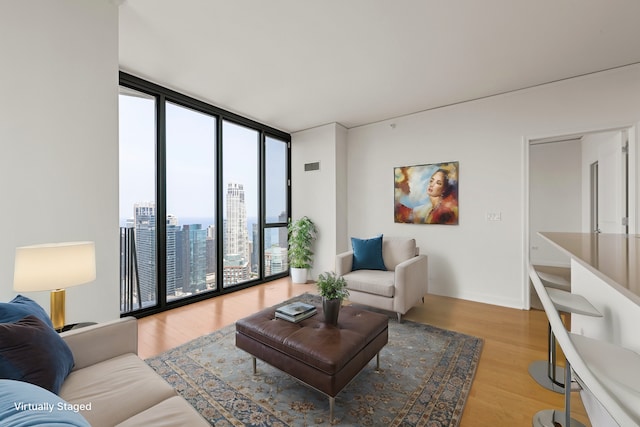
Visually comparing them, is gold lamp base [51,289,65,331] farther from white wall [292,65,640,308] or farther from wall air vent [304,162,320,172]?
wall air vent [304,162,320,172]

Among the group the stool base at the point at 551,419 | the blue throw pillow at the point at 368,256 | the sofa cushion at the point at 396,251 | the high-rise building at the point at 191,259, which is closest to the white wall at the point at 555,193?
the sofa cushion at the point at 396,251

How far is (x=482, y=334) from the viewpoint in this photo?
260cm

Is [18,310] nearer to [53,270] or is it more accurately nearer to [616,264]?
[53,270]

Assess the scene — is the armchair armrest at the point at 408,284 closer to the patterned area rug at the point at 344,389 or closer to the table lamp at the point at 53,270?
the patterned area rug at the point at 344,389

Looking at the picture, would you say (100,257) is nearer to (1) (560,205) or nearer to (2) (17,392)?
(2) (17,392)

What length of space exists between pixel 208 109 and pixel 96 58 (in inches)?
68.3

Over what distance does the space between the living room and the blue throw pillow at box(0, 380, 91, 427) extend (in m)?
1.67

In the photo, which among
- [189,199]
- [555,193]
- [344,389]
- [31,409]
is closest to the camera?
[31,409]

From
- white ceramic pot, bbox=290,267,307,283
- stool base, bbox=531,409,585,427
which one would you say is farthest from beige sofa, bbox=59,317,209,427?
white ceramic pot, bbox=290,267,307,283

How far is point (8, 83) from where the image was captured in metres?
1.68

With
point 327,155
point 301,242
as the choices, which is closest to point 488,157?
point 327,155

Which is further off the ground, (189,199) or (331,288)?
(189,199)

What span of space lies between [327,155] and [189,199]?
226cm

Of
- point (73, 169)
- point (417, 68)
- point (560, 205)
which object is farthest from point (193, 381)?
point (560, 205)
